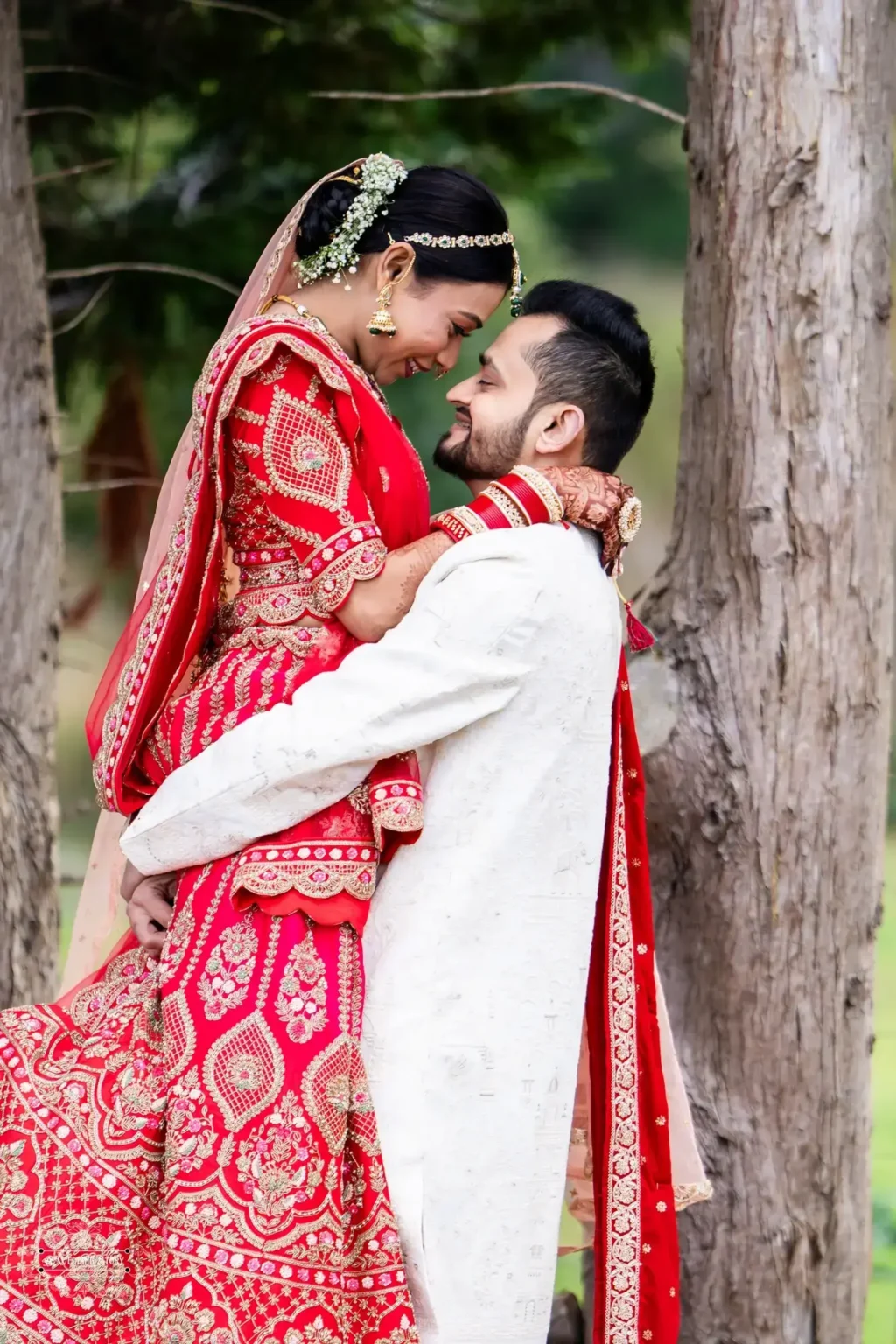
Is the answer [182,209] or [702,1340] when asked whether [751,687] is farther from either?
[182,209]

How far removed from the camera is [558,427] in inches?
89.7

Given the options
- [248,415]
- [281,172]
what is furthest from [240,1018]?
[281,172]

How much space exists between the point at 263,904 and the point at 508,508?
25.0 inches

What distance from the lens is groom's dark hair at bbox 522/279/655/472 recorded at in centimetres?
229

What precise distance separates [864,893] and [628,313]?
4.20ft

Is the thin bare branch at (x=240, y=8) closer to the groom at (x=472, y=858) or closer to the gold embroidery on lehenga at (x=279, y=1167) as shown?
the groom at (x=472, y=858)

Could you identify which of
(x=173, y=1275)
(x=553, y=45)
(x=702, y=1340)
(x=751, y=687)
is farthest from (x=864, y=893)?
(x=553, y=45)

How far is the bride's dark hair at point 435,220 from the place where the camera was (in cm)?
227

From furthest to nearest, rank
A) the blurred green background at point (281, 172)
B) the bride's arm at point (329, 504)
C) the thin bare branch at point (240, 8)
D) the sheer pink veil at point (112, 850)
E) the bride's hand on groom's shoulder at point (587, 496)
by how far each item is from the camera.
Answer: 1. the blurred green background at point (281, 172)
2. the thin bare branch at point (240, 8)
3. the sheer pink veil at point (112, 850)
4. the bride's hand on groom's shoulder at point (587, 496)
5. the bride's arm at point (329, 504)

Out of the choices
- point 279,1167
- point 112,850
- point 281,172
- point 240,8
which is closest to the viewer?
point 279,1167

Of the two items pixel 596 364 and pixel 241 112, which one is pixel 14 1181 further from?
pixel 241 112

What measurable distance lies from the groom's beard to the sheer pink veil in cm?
38

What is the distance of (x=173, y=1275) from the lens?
6.48ft

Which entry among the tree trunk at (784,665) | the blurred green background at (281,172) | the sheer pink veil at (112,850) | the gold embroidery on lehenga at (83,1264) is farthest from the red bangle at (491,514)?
the blurred green background at (281,172)
